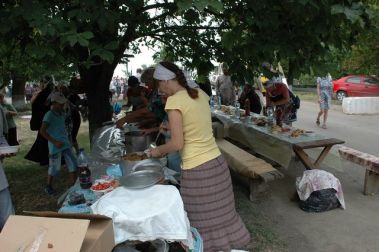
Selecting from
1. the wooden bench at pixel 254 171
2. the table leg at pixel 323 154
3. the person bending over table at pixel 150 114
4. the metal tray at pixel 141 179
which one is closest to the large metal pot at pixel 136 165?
the metal tray at pixel 141 179

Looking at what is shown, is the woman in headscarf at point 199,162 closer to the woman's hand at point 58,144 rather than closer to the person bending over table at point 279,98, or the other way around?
the woman's hand at point 58,144

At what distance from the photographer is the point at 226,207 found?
11.9ft

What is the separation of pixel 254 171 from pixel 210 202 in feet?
5.82

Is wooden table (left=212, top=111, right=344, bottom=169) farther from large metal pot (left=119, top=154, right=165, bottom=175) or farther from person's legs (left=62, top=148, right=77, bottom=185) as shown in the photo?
large metal pot (left=119, top=154, right=165, bottom=175)

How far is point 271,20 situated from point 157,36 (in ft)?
8.85

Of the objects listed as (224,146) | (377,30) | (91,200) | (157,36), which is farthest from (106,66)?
(377,30)

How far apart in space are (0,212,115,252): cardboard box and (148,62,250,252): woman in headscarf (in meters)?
1.12

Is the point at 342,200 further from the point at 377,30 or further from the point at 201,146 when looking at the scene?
the point at 201,146

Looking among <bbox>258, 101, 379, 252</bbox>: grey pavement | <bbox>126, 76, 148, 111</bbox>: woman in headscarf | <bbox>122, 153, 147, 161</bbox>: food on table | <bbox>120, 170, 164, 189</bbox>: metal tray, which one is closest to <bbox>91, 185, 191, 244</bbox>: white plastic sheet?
<bbox>120, 170, 164, 189</bbox>: metal tray

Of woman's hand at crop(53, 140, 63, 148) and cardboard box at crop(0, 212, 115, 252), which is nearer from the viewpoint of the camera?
cardboard box at crop(0, 212, 115, 252)

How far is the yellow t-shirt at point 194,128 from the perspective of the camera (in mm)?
3227

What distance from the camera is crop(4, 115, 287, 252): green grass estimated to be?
4141 millimetres

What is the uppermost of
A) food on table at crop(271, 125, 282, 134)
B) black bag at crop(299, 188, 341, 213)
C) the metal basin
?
the metal basin

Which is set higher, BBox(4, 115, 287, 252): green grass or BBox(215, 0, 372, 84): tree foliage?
BBox(215, 0, 372, 84): tree foliage
